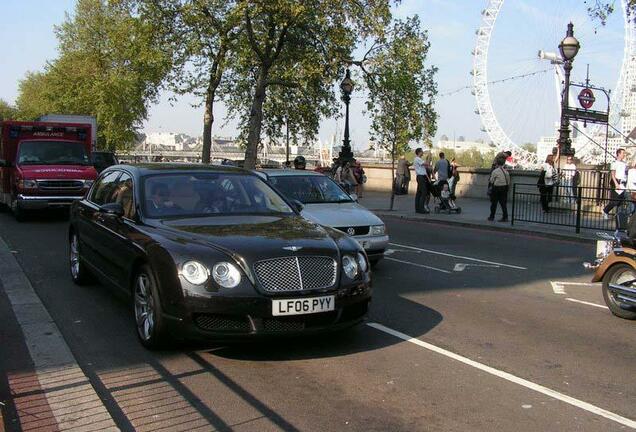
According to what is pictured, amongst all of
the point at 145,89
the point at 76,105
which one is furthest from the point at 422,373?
the point at 76,105

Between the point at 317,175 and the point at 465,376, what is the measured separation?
22.0 ft

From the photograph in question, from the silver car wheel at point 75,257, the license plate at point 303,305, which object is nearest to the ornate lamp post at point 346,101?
the silver car wheel at point 75,257

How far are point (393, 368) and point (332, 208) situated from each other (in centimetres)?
516

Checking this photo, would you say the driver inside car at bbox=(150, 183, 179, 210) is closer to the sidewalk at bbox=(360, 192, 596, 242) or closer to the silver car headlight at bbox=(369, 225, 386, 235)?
the silver car headlight at bbox=(369, 225, 386, 235)

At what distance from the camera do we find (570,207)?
604 inches

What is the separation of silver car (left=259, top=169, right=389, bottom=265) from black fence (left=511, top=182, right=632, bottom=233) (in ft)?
20.7

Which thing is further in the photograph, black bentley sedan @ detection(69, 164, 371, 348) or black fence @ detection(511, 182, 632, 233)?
black fence @ detection(511, 182, 632, 233)

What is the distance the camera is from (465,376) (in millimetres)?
5023

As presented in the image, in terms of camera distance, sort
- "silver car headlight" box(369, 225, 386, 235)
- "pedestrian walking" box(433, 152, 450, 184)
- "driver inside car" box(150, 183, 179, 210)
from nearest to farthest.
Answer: "driver inside car" box(150, 183, 179, 210)
"silver car headlight" box(369, 225, 386, 235)
"pedestrian walking" box(433, 152, 450, 184)

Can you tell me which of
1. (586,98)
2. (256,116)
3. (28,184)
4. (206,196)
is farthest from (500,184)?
(256,116)

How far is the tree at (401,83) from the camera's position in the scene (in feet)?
93.2

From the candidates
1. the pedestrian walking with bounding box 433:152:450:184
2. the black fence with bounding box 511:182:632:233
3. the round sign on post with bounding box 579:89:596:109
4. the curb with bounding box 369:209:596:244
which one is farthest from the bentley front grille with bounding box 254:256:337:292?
the round sign on post with bounding box 579:89:596:109

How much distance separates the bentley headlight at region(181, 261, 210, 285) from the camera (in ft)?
16.5

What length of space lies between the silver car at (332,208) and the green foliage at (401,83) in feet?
53.8
